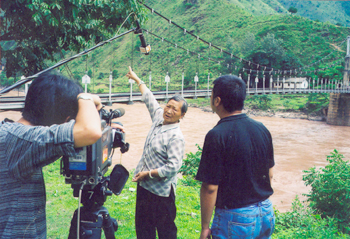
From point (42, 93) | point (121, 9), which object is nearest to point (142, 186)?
point (42, 93)

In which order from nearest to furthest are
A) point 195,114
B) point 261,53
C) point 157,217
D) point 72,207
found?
1. point 157,217
2. point 72,207
3. point 195,114
4. point 261,53

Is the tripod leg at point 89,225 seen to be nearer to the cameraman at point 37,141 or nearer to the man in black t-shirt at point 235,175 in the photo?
the cameraman at point 37,141

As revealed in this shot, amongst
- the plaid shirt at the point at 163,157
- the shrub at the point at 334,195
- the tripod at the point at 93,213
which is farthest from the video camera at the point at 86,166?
the shrub at the point at 334,195

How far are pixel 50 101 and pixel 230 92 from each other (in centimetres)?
61

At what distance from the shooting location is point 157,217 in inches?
62.1

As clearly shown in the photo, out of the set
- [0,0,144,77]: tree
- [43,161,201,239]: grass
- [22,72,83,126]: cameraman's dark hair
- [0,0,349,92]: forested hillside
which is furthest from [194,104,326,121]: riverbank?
[22,72,83,126]: cameraman's dark hair

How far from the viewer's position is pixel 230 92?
3.75ft

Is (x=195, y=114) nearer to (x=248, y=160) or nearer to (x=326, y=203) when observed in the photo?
(x=326, y=203)

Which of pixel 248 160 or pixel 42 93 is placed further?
pixel 248 160

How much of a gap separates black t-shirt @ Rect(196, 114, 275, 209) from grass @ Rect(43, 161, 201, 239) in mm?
1288

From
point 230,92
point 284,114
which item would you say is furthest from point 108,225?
point 284,114

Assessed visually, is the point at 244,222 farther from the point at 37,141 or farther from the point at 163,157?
the point at 37,141

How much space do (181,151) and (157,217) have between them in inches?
13.6

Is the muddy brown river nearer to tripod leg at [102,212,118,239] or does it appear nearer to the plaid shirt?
the plaid shirt
